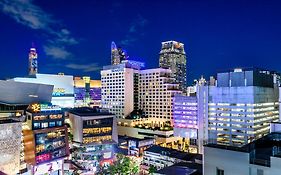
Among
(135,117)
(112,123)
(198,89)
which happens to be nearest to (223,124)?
(198,89)

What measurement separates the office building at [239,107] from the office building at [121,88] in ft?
125

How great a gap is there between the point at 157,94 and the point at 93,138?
39968mm

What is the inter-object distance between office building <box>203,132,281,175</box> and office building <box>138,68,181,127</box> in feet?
251

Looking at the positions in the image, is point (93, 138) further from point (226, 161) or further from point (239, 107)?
point (226, 161)

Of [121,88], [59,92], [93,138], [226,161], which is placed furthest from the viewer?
[59,92]

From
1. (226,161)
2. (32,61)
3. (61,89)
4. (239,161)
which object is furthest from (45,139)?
(32,61)

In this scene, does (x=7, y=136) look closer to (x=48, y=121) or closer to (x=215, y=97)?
(x=48, y=121)

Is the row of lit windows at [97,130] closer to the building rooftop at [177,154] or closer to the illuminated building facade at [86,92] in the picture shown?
the building rooftop at [177,154]

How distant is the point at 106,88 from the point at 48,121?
55.2 m

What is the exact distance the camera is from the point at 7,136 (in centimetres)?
3975

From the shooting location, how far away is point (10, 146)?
39938 mm

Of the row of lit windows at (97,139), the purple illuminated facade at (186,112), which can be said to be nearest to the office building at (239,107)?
the purple illuminated facade at (186,112)

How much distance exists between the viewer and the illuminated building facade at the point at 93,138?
61.6 meters

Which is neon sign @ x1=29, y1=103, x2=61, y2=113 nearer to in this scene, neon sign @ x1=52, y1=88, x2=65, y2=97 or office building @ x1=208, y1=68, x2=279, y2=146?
office building @ x1=208, y1=68, x2=279, y2=146
